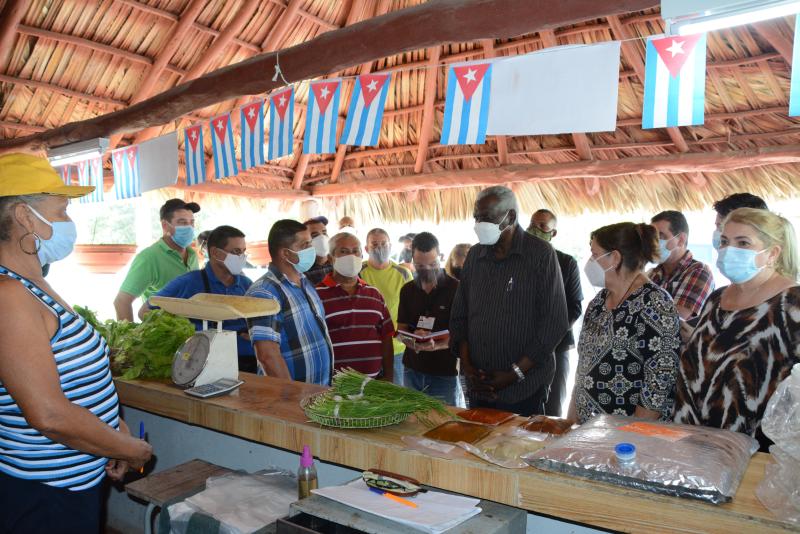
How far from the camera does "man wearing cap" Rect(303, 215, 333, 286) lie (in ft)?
15.7

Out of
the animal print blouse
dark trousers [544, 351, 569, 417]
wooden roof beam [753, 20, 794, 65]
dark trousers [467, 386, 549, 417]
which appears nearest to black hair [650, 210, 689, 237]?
dark trousers [544, 351, 569, 417]

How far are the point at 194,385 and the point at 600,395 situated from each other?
178cm

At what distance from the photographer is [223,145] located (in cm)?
620

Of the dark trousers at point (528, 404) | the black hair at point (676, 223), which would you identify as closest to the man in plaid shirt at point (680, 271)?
the black hair at point (676, 223)

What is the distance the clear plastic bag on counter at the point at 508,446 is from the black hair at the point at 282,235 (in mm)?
1725

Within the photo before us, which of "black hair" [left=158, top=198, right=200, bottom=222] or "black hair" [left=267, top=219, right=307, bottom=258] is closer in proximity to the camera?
"black hair" [left=267, top=219, right=307, bottom=258]

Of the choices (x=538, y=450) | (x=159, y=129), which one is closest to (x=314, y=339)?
(x=538, y=450)

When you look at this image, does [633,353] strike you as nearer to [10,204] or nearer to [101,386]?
[101,386]

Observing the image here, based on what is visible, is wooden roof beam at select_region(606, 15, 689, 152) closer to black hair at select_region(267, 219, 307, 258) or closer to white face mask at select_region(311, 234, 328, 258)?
white face mask at select_region(311, 234, 328, 258)

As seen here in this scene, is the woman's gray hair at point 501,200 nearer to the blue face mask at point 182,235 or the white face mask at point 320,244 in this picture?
the white face mask at point 320,244

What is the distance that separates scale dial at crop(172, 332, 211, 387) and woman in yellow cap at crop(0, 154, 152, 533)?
0.59 m

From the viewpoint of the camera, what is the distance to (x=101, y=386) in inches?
78.0

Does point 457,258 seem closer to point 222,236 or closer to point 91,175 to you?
point 222,236

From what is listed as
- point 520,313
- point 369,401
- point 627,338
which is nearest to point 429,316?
point 520,313
